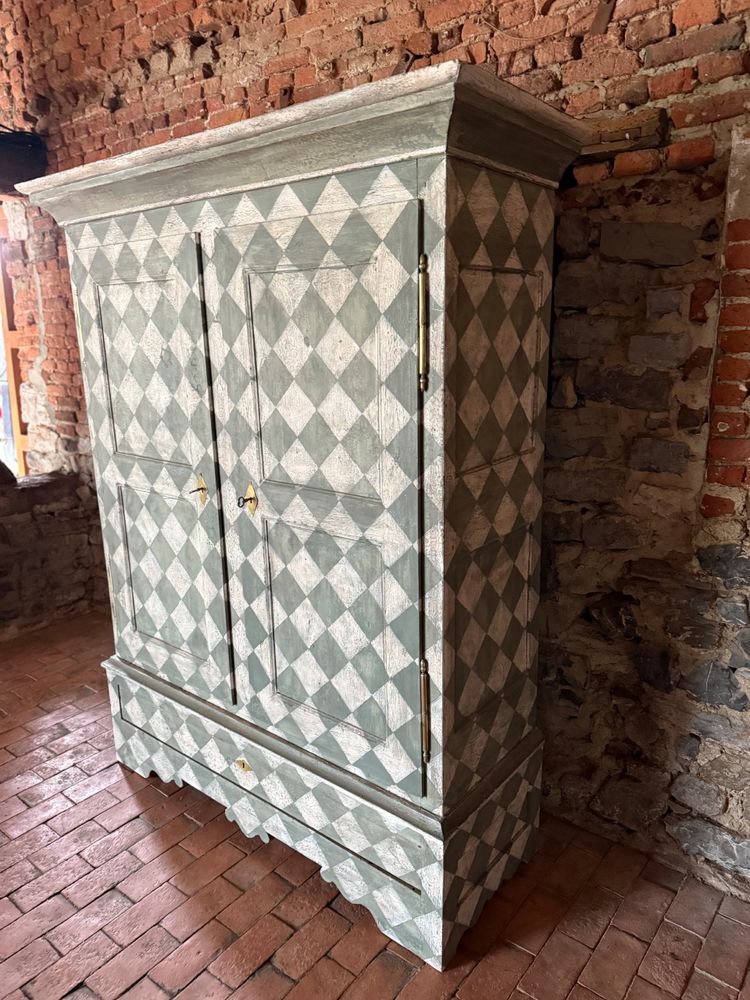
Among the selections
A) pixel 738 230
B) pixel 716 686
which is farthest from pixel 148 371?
pixel 716 686

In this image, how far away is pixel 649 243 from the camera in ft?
6.94

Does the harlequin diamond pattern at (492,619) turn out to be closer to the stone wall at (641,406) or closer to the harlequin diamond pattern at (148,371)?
the stone wall at (641,406)

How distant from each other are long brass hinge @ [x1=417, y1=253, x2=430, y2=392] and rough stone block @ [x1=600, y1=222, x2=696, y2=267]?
855 millimetres

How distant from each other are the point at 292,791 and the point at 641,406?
5.47 ft

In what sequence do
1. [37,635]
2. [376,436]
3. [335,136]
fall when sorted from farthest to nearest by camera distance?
[37,635] → [376,436] → [335,136]

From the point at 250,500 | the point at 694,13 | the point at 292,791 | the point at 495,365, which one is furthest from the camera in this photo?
the point at 292,791

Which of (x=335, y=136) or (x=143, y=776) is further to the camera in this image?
(x=143, y=776)

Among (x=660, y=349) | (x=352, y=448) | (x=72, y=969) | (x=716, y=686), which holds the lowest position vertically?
(x=72, y=969)

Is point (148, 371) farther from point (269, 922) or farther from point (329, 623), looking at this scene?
point (269, 922)

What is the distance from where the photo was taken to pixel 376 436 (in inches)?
72.0

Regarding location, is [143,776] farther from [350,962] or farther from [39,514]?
[39,514]

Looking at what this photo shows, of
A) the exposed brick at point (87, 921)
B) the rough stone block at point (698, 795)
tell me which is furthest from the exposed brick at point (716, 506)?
the exposed brick at point (87, 921)

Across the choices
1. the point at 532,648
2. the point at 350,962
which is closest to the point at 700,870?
the point at 532,648

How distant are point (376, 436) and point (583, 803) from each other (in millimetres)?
1623
